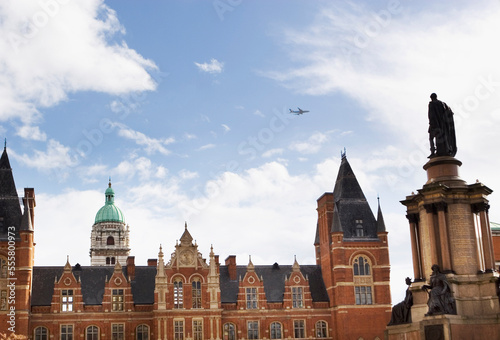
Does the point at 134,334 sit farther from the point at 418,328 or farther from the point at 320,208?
the point at 418,328

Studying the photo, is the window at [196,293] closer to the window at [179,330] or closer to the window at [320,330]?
the window at [179,330]

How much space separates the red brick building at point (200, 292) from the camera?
62.8 metres

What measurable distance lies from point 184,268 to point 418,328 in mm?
35455

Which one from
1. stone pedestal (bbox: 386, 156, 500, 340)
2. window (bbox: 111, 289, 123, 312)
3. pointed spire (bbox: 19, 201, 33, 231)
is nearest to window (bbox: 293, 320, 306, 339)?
window (bbox: 111, 289, 123, 312)

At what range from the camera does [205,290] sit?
65.0 metres

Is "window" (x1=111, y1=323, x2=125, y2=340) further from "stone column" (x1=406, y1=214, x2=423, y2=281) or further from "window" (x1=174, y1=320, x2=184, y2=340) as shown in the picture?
"stone column" (x1=406, y1=214, x2=423, y2=281)

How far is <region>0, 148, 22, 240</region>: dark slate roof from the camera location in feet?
206

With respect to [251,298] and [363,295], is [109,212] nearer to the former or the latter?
[251,298]

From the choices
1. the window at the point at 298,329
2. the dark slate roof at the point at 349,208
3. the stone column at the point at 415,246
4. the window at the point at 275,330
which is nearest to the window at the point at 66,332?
the window at the point at 275,330

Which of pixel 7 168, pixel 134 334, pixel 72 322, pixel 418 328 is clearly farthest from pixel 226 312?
pixel 418 328

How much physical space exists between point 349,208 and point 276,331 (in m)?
13.7

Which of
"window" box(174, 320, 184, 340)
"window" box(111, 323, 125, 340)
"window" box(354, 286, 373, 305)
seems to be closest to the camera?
"window" box(174, 320, 184, 340)

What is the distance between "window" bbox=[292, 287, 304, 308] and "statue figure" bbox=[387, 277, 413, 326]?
33.4 m

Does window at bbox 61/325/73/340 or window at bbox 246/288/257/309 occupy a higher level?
window at bbox 246/288/257/309
